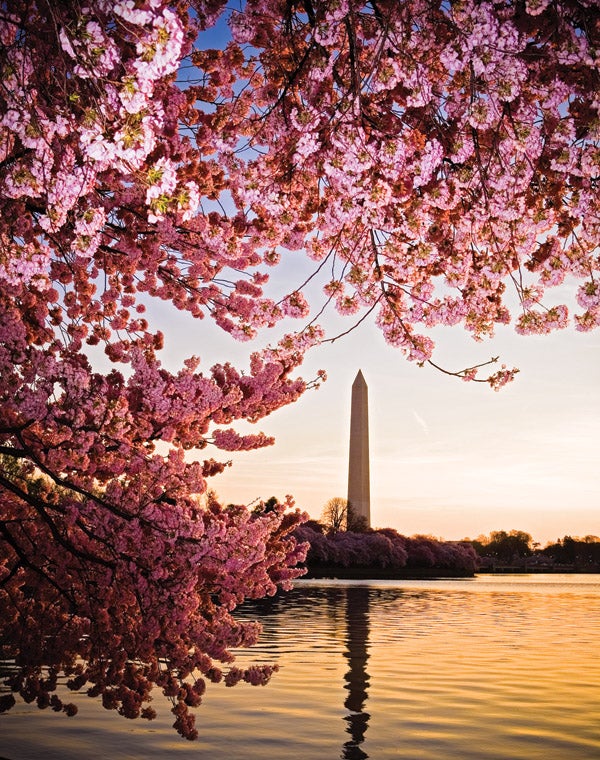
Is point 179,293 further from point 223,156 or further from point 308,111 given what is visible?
point 308,111

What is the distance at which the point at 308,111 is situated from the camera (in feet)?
21.8

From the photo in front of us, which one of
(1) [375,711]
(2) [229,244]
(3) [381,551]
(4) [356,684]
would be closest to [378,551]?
(3) [381,551]

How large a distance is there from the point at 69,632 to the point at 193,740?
5.66ft

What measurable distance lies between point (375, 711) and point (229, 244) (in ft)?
20.1

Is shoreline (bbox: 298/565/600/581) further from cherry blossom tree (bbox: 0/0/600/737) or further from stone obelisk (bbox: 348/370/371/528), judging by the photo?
cherry blossom tree (bbox: 0/0/600/737)

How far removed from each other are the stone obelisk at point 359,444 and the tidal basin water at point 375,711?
3678cm

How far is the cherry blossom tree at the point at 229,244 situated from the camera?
5.93 meters

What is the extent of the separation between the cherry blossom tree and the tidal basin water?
0.61m

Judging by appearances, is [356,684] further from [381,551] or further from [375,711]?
[381,551]

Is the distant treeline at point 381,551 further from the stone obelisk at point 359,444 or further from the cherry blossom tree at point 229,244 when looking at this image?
the cherry blossom tree at point 229,244

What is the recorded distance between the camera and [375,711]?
10945 mm

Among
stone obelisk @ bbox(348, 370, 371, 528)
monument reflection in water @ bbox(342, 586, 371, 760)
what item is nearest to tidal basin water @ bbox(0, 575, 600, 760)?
monument reflection in water @ bbox(342, 586, 371, 760)

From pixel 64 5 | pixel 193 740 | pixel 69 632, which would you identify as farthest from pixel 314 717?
pixel 64 5

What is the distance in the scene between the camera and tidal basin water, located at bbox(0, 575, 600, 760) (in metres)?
8.88
